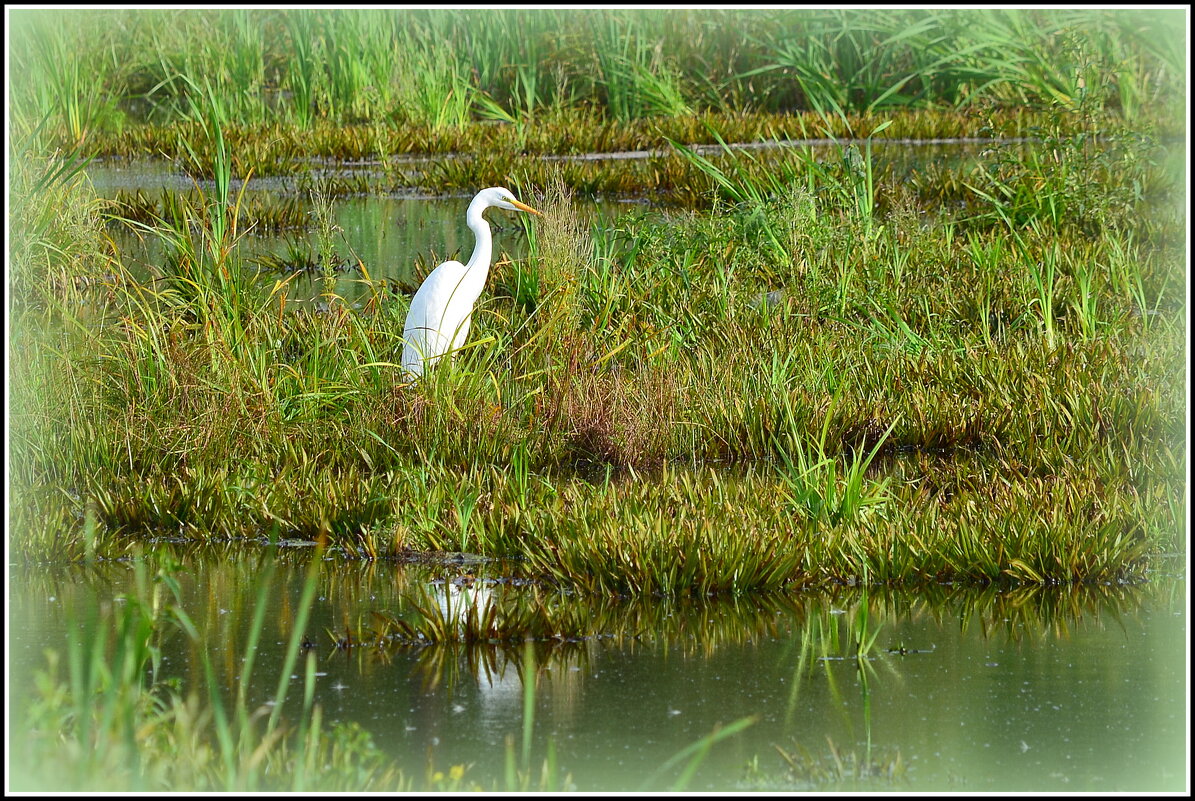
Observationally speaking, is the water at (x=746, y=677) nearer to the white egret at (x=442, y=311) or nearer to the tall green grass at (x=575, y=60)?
the white egret at (x=442, y=311)

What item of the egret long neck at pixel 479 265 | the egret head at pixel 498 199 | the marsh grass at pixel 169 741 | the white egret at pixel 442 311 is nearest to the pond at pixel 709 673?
the marsh grass at pixel 169 741

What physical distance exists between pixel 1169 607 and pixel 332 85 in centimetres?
1140

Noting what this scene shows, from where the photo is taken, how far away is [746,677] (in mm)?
4621

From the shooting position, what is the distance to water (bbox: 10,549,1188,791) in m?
4.01

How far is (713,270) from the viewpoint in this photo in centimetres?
953

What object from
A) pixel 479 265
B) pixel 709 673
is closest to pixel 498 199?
pixel 479 265

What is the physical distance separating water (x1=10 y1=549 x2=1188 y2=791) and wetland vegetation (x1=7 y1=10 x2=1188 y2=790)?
4.0 inches

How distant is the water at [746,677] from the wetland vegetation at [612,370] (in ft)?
0.34

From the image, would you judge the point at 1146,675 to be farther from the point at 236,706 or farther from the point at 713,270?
the point at 713,270

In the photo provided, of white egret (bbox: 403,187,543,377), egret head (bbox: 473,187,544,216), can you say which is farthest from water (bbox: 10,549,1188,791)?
egret head (bbox: 473,187,544,216)

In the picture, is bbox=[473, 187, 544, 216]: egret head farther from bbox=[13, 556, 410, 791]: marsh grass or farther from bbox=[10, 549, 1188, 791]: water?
bbox=[13, 556, 410, 791]: marsh grass

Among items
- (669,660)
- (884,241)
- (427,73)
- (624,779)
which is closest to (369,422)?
(669,660)

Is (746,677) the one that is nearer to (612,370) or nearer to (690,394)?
(690,394)

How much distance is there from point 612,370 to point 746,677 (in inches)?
134
